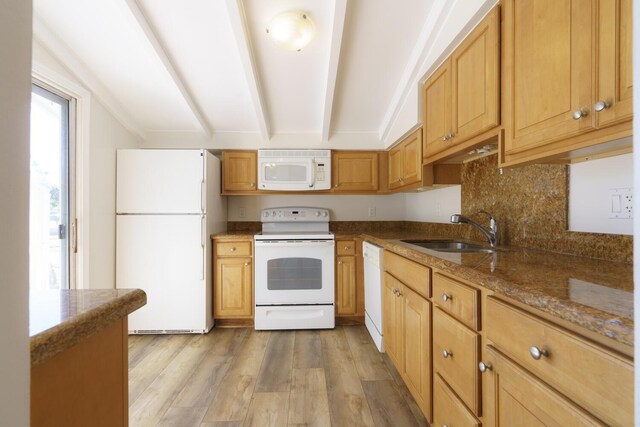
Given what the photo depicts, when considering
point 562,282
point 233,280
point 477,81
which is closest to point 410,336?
point 562,282

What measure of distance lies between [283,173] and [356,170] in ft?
2.66

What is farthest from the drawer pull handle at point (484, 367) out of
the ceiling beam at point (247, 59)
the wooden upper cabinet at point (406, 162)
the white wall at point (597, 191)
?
the ceiling beam at point (247, 59)

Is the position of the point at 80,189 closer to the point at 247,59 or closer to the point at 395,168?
the point at 247,59

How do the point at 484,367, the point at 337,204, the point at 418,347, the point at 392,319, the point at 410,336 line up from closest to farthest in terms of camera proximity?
the point at 484,367, the point at 418,347, the point at 410,336, the point at 392,319, the point at 337,204

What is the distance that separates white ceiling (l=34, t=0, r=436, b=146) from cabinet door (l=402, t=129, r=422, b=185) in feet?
1.75

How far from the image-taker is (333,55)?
212cm

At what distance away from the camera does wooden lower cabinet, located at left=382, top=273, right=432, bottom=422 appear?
143 cm

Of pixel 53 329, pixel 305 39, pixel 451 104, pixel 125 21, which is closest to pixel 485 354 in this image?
pixel 53 329

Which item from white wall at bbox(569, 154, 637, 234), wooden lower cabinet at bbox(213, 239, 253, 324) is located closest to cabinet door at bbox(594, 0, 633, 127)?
white wall at bbox(569, 154, 637, 234)

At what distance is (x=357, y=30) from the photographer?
2.06 meters

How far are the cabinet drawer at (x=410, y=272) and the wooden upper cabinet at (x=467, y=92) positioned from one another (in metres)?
Answer: 0.72

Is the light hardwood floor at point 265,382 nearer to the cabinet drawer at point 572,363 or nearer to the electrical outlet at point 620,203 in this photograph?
the cabinet drawer at point 572,363

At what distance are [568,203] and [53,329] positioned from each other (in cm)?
178

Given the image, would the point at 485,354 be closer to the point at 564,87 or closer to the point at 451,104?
the point at 564,87
